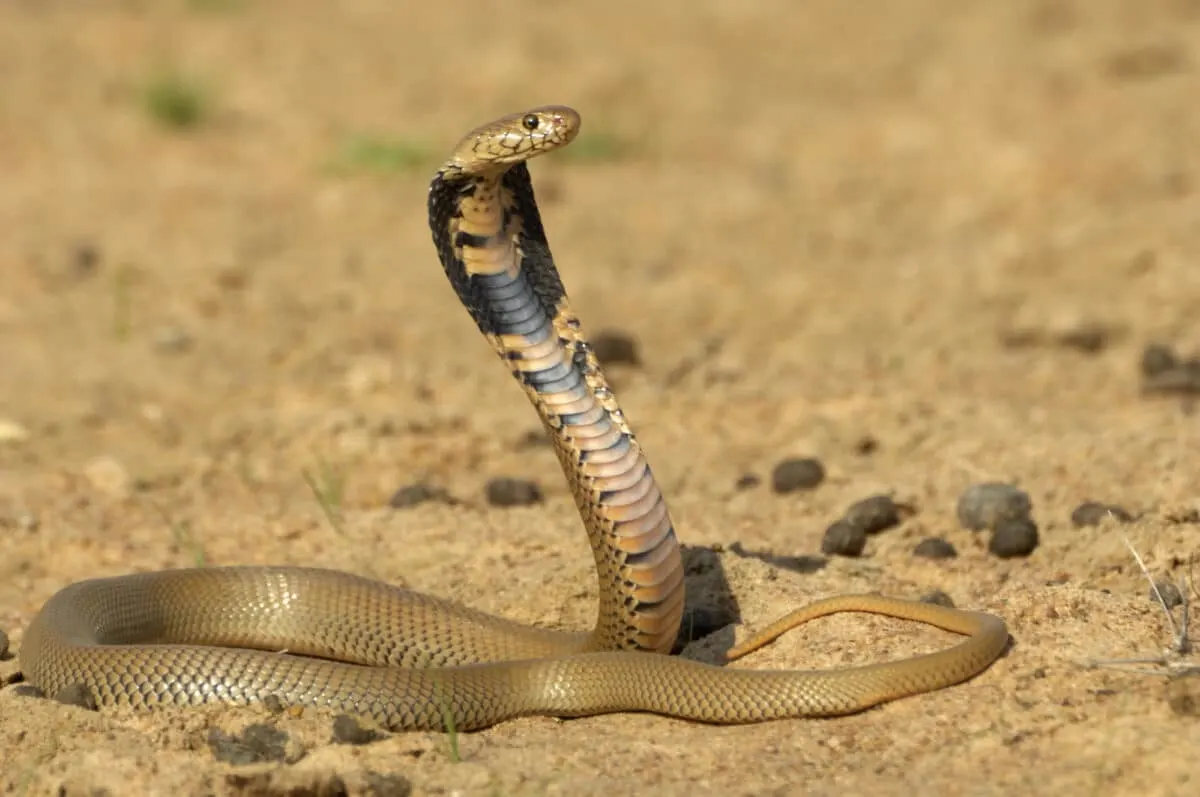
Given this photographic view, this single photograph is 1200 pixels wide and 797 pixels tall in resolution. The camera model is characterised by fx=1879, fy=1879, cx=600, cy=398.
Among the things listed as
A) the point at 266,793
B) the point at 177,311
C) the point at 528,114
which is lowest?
the point at 266,793

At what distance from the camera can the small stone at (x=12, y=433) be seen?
7.70m

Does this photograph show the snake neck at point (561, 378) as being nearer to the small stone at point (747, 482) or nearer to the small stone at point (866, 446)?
the small stone at point (747, 482)

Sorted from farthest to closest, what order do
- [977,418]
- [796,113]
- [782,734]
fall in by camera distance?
[796,113]
[977,418]
[782,734]

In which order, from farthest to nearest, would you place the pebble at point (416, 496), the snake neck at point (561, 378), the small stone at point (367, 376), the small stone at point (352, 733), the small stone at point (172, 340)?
1. the small stone at point (172, 340)
2. the small stone at point (367, 376)
3. the pebble at point (416, 496)
4. the snake neck at point (561, 378)
5. the small stone at point (352, 733)

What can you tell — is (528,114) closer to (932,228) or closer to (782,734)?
(782,734)

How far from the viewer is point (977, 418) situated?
7469mm

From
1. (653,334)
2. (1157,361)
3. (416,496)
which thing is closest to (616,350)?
(653,334)

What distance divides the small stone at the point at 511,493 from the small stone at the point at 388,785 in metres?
2.49

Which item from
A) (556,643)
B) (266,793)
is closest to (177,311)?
(556,643)

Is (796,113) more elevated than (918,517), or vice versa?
(796,113)

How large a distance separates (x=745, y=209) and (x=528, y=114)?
639cm

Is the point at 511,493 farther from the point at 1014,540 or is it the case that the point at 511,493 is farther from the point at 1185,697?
the point at 1185,697

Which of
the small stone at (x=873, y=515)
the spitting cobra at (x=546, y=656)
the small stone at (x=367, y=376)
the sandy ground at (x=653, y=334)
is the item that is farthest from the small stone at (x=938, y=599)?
the small stone at (x=367, y=376)

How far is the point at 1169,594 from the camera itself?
5312 mm
